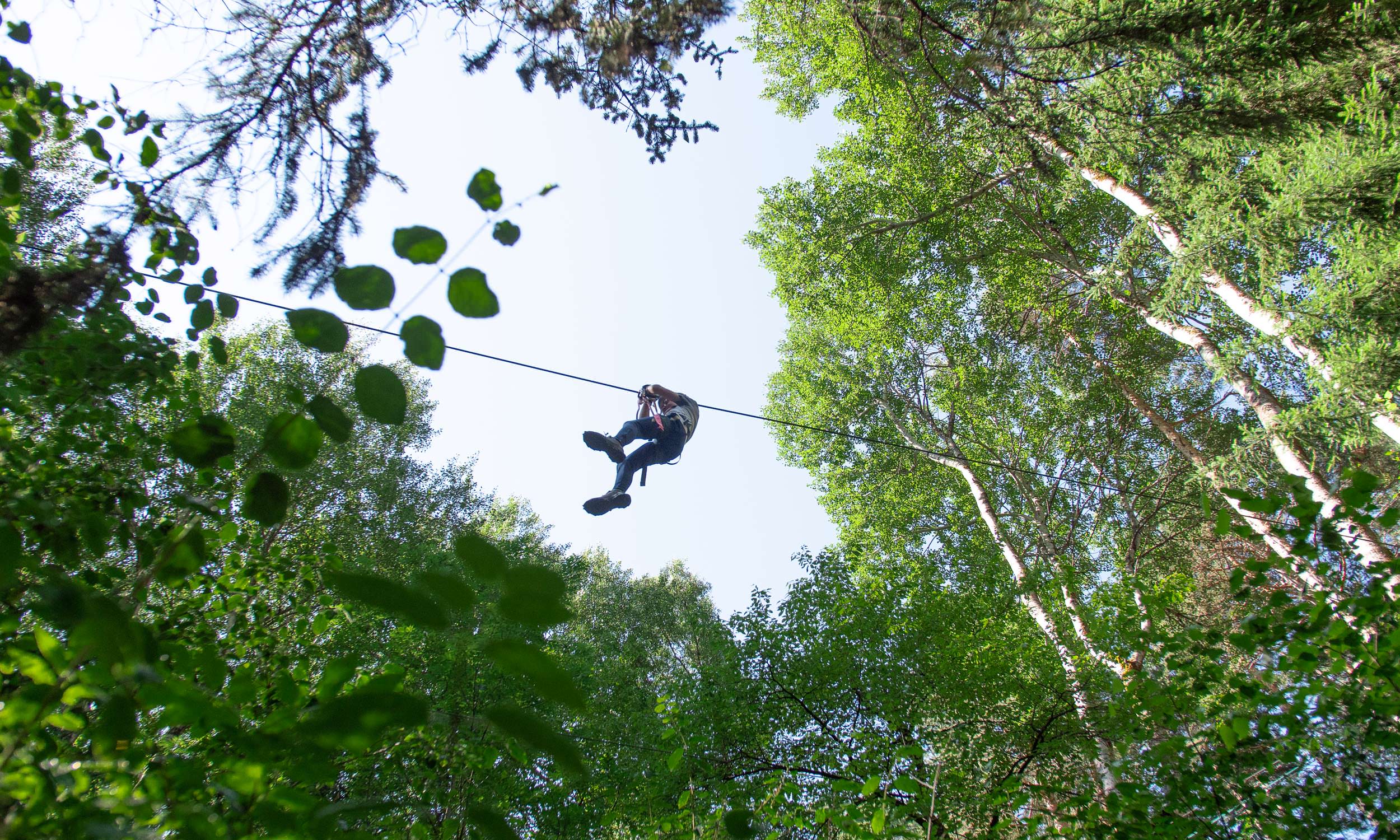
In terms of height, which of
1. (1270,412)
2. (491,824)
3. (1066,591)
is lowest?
(491,824)

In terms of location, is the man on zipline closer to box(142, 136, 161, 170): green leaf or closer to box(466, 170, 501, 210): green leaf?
box(142, 136, 161, 170): green leaf

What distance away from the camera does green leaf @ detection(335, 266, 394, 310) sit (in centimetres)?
66

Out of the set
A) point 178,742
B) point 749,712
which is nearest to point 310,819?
point 178,742

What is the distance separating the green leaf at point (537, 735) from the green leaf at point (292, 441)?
12.8 inches

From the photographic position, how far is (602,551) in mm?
19953

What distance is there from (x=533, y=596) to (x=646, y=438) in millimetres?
5299

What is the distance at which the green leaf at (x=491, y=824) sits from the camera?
0.63 meters

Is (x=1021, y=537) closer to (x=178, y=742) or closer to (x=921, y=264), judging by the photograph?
(x=921, y=264)

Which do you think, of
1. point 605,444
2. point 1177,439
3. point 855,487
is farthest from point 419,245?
point 855,487

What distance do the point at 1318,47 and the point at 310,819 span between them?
775 cm

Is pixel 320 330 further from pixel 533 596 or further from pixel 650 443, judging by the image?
pixel 650 443

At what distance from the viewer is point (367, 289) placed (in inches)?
26.1

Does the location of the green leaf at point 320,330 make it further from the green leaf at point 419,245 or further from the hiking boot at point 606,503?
the hiking boot at point 606,503

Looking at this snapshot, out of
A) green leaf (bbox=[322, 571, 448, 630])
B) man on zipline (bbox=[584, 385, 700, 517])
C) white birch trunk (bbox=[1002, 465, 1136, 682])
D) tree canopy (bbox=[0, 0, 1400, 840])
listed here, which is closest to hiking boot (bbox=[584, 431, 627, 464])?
man on zipline (bbox=[584, 385, 700, 517])
